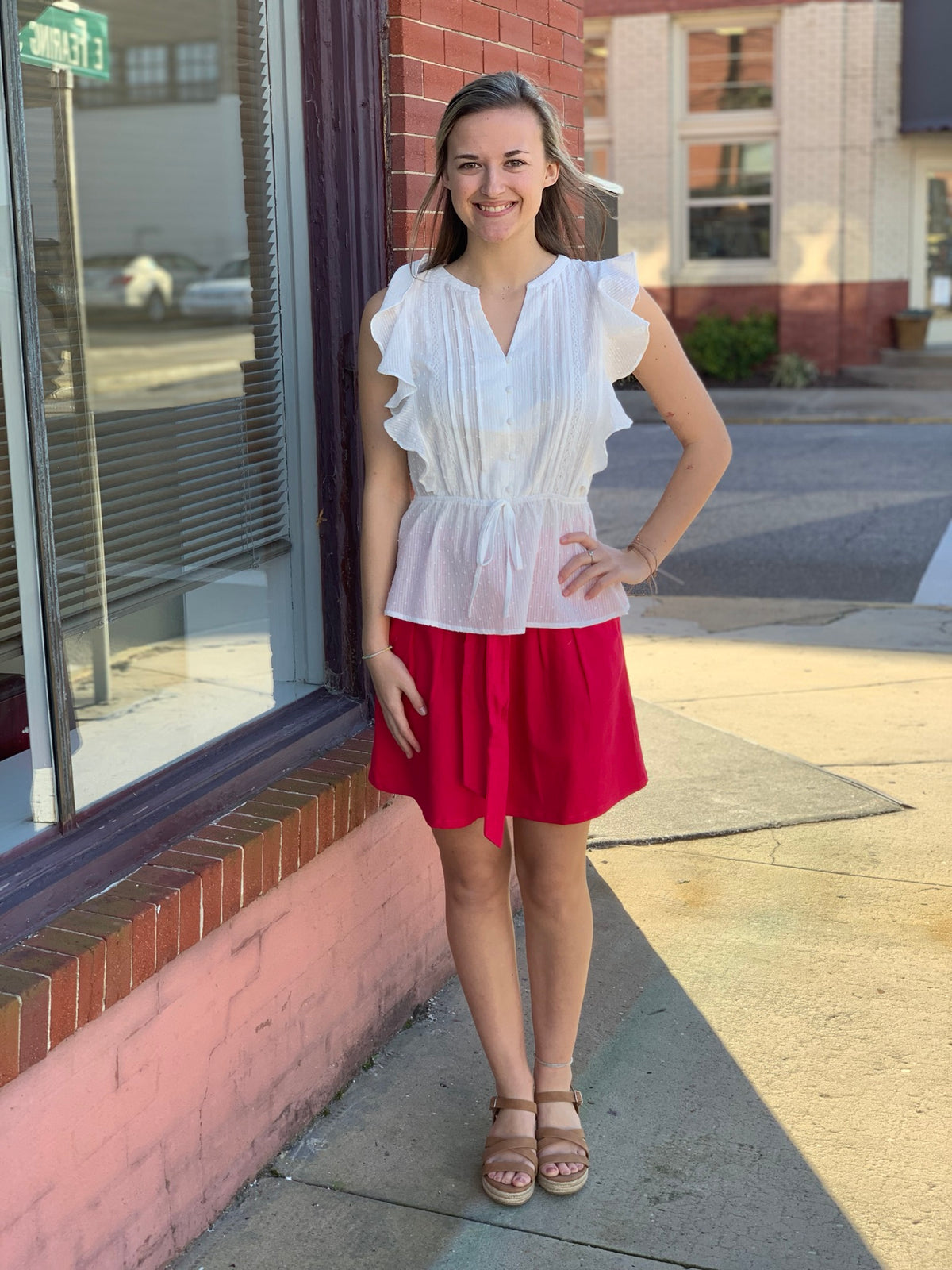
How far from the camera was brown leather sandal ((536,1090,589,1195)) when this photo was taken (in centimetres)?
265

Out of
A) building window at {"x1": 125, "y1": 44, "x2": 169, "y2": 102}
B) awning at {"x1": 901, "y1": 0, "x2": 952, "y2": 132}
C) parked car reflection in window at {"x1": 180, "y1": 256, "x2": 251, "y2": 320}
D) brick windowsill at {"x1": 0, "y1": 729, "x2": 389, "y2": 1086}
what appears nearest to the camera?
brick windowsill at {"x1": 0, "y1": 729, "x2": 389, "y2": 1086}

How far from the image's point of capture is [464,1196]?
2656 mm

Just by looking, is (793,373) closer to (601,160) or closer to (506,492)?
(601,160)

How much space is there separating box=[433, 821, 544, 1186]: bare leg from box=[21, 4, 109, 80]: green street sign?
5.40 feet

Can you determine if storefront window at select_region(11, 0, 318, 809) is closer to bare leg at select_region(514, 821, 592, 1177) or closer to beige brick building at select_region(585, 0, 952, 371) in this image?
bare leg at select_region(514, 821, 592, 1177)

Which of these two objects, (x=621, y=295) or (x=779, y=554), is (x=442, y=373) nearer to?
(x=621, y=295)

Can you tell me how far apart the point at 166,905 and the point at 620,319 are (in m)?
1.24

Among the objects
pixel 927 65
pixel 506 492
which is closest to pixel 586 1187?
pixel 506 492

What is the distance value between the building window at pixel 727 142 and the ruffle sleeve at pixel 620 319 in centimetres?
1904

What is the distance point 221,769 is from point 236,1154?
0.73 metres

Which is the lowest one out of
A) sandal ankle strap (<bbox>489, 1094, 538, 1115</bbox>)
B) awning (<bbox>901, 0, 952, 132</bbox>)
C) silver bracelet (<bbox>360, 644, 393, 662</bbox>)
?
sandal ankle strap (<bbox>489, 1094, 538, 1115</bbox>)

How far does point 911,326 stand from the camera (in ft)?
64.8

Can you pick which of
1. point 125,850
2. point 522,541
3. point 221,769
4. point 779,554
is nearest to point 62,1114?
point 125,850

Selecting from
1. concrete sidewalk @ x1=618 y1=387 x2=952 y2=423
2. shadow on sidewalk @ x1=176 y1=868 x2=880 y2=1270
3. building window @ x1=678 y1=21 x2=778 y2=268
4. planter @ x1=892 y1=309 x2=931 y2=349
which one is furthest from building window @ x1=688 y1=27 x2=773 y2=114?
shadow on sidewalk @ x1=176 y1=868 x2=880 y2=1270
